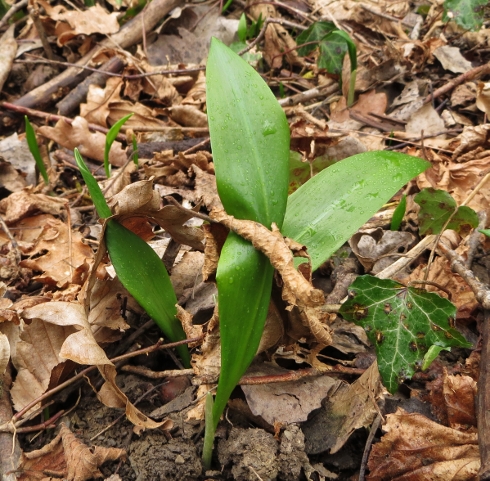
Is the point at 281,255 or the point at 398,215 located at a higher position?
the point at 281,255

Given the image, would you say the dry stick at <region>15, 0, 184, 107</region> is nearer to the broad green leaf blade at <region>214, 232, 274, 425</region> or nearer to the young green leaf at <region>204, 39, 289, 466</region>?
the young green leaf at <region>204, 39, 289, 466</region>

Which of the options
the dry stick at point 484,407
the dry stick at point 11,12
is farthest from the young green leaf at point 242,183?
the dry stick at point 11,12

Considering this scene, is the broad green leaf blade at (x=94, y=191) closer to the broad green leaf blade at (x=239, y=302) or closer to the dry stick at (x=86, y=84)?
the broad green leaf blade at (x=239, y=302)

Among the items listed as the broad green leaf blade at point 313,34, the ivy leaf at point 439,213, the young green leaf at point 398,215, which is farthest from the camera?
the broad green leaf blade at point 313,34

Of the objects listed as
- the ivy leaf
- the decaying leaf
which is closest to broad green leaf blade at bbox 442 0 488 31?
the ivy leaf

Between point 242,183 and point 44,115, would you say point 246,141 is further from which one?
point 44,115

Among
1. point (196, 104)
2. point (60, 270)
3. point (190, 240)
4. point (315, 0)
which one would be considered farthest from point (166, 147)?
point (315, 0)

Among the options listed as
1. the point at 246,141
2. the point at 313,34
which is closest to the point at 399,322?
the point at 246,141
